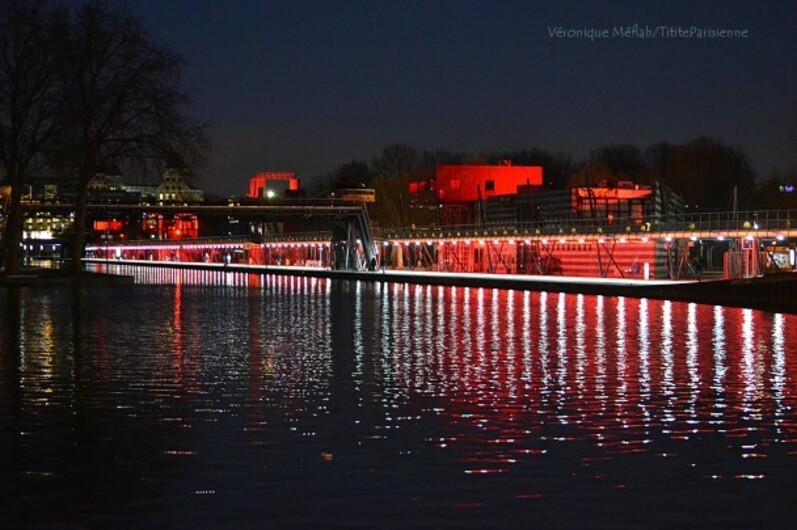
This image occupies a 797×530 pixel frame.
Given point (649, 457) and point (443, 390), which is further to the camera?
point (443, 390)

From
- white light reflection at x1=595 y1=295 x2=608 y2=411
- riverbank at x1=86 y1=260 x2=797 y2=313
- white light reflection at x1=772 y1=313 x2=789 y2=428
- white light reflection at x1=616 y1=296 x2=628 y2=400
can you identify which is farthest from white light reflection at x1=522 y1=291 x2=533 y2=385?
riverbank at x1=86 y1=260 x2=797 y2=313

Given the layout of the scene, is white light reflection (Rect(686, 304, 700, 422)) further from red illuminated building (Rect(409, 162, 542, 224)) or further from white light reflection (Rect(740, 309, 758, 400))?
red illuminated building (Rect(409, 162, 542, 224))

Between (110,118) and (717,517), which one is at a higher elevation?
(110,118)

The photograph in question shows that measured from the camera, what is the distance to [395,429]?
14062mm

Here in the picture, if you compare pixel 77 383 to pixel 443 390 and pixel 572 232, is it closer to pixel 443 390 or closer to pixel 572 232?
pixel 443 390

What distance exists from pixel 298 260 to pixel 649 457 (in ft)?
389

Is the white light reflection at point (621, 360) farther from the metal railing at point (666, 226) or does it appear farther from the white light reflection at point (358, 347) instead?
the metal railing at point (666, 226)

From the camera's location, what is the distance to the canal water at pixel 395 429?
1005 centimetres

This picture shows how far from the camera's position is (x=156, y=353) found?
75.7 feet

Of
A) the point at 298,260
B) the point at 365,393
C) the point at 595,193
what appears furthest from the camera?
the point at 298,260

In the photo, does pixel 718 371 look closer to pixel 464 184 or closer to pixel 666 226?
pixel 666 226

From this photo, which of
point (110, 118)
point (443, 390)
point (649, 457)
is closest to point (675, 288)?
point (110, 118)

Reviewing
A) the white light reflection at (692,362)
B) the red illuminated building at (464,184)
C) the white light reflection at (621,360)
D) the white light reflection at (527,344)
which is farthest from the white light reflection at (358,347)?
the red illuminated building at (464,184)

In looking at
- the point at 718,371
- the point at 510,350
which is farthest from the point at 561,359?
the point at 718,371
